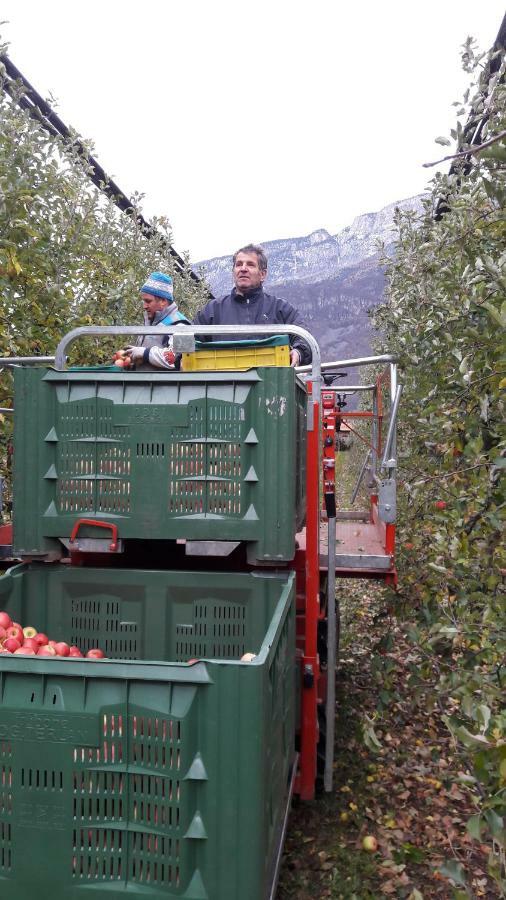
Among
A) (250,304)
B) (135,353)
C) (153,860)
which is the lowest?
(153,860)

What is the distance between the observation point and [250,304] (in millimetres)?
4539

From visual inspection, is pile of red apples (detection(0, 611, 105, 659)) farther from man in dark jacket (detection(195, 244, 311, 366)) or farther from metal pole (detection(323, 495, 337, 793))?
man in dark jacket (detection(195, 244, 311, 366))

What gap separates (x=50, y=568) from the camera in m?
3.33

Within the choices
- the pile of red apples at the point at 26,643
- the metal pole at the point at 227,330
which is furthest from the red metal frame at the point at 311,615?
the pile of red apples at the point at 26,643

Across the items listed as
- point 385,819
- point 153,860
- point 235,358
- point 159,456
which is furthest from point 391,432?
point 153,860

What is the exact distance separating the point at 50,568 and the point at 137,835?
1.66 meters

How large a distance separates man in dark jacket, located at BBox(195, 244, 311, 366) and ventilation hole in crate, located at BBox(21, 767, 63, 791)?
9.68 ft

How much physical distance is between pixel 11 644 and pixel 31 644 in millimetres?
177

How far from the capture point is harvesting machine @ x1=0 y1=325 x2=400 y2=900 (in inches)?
73.9

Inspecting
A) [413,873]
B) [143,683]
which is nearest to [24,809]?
[143,683]

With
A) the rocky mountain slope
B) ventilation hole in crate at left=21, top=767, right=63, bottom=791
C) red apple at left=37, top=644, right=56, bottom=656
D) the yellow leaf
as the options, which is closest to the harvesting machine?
ventilation hole in crate at left=21, top=767, right=63, bottom=791

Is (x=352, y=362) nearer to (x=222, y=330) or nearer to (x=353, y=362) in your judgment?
(x=353, y=362)

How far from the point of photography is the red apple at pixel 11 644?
2.70 m

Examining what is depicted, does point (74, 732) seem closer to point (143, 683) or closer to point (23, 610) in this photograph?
point (143, 683)
